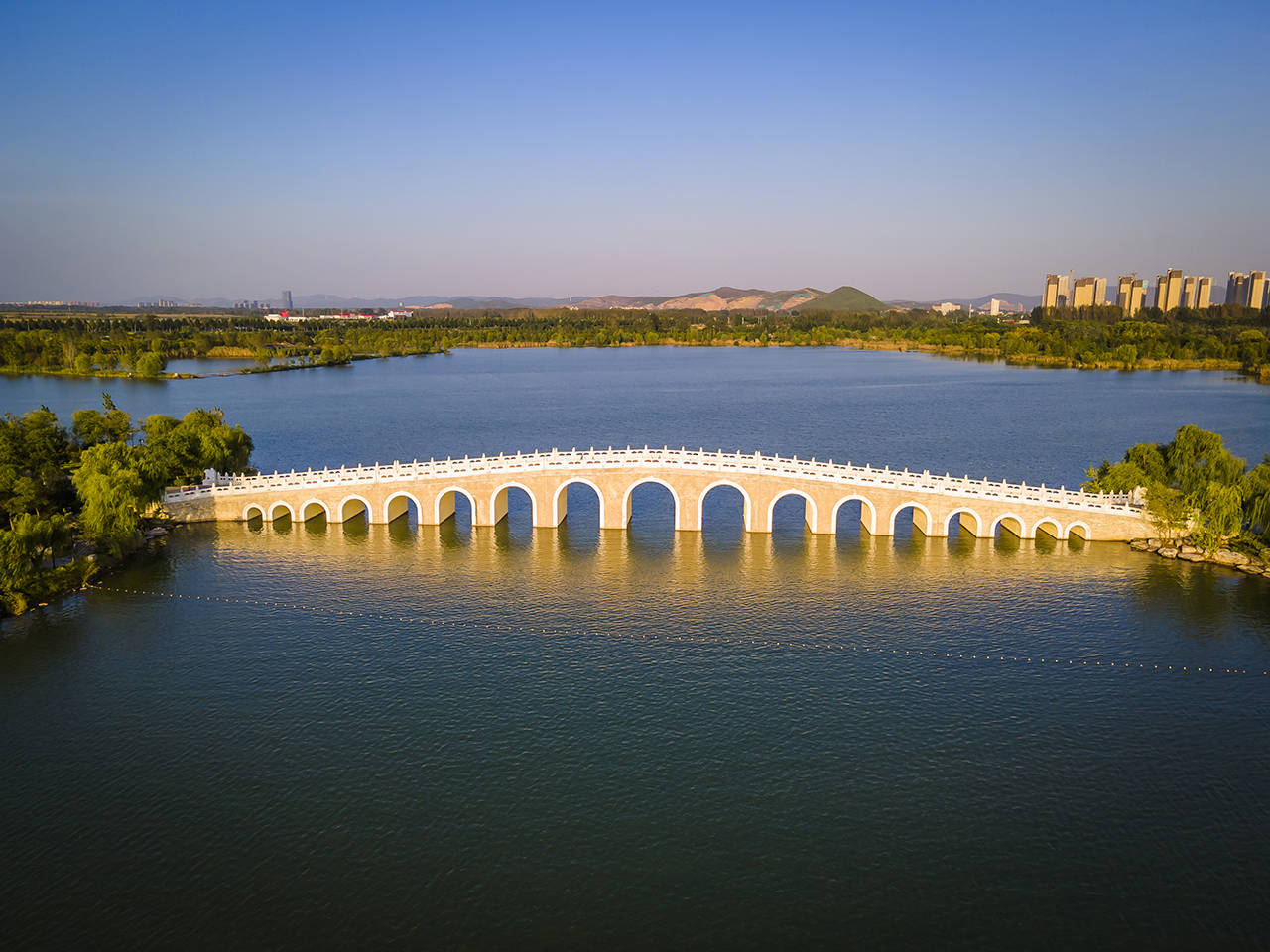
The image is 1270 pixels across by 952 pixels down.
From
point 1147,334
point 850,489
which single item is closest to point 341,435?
point 850,489

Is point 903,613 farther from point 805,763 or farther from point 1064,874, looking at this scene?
point 1064,874

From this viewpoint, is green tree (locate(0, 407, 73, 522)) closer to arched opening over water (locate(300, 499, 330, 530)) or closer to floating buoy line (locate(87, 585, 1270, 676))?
floating buoy line (locate(87, 585, 1270, 676))

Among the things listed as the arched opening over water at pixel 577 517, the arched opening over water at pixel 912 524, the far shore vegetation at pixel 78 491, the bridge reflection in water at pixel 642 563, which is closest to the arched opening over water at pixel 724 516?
the bridge reflection in water at pixel 642 563

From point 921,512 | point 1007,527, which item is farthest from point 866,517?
point 1007,527

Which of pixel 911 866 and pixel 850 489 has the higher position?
pixel 850 489

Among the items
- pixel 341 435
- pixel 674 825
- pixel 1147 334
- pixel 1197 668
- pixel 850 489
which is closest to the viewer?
pixel 674 825

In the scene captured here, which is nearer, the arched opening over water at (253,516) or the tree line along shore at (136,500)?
the tree line along shore at (136,500)

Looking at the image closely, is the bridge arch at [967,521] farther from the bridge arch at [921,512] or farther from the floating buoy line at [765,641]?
the floating buoy line at [765,641]
